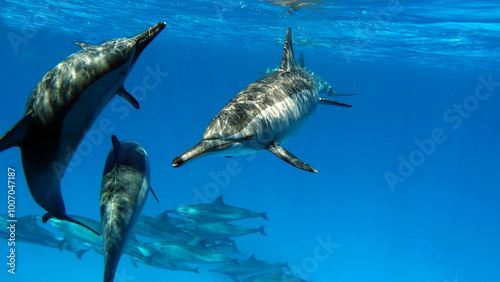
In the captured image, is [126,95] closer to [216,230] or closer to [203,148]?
[203,148]

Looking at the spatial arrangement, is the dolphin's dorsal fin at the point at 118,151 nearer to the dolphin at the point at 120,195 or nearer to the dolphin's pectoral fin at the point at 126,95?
the dolphin at the point at 120,195

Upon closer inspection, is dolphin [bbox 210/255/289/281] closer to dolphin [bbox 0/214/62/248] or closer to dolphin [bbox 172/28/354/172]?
dolphin [bbox 0/214/62/248]

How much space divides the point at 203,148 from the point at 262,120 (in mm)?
847

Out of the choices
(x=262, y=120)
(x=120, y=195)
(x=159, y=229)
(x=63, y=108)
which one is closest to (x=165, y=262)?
(x=159, y=229)

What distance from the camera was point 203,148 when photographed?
10.5 ft

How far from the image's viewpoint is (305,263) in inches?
1203

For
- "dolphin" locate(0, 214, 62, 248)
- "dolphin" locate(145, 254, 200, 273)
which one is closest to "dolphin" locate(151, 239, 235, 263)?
"dolphin" locate(145, 254, 200, 273)

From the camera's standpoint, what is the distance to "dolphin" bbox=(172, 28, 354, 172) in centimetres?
339

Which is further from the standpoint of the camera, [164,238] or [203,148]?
[164,238]

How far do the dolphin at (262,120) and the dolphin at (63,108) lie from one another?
3.06 feet

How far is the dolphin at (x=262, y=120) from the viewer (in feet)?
11.1

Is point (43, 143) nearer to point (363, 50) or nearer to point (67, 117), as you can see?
point (67, 117)

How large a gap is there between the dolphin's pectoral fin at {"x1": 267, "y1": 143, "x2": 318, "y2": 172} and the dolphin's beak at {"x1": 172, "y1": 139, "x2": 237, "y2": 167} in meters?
0.54

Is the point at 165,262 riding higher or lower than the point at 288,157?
lower
